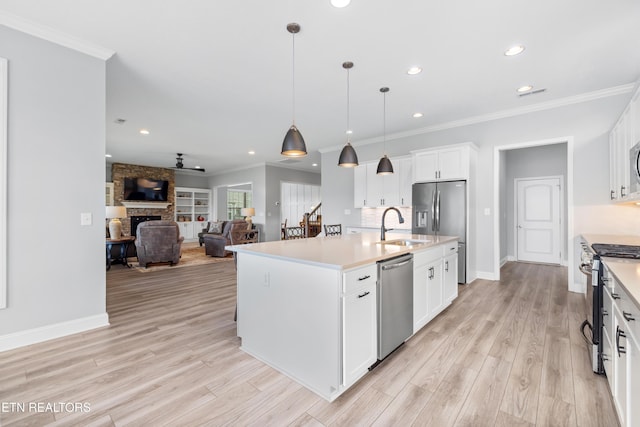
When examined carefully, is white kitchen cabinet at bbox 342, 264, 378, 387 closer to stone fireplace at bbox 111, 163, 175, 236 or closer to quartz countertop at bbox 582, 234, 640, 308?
quartz countertop at bbox 582, 234, 640, 308

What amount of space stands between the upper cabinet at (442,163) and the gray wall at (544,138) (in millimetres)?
586

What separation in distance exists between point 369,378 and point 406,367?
0.34m

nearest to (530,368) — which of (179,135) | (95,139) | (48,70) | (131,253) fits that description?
(95,139)

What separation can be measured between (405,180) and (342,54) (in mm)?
3404

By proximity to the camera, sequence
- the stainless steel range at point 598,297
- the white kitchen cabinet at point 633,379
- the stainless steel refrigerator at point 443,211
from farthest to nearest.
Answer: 1. the stainless steel refrigerator at point 443,211
2. the stainless steel range at point 598,297
3. the white kitchen cabinet at point 633,379

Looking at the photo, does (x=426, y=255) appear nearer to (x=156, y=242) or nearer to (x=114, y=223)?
(x=156, y=242)

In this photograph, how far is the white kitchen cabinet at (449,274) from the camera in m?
3.39

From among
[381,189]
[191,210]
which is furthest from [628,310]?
[191,210]

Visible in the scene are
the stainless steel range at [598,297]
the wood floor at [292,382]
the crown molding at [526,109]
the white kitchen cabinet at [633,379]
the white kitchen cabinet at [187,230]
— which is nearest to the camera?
the white kitchen cabinet at [633,379]

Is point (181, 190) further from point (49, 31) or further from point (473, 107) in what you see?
point (473, 107)

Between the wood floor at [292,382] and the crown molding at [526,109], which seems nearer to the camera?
the wood floor at [292,382]

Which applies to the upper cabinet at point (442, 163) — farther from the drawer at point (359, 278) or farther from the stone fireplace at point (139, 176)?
the stone fireplace at point (139, 176)

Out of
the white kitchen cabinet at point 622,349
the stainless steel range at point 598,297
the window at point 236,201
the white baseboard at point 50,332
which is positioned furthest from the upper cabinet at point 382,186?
the window at point 236,201

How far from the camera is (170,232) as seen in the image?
6262mm
